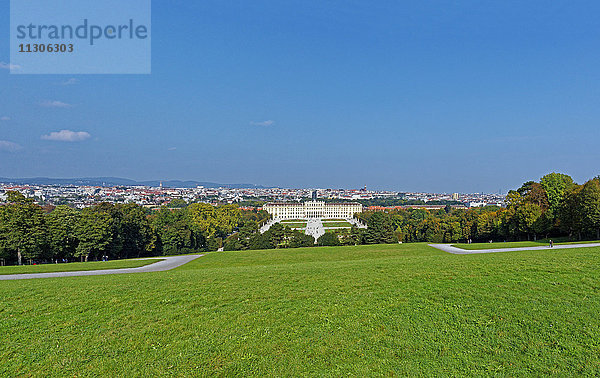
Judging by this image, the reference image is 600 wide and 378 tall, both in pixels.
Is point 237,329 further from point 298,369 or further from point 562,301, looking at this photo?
point 562,301

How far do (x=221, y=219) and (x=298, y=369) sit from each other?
66638 mm

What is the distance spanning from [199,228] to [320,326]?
53.3 m

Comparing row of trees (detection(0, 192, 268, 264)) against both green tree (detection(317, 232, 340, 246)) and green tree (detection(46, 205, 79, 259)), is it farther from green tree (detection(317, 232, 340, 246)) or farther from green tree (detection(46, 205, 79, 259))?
green tree (detection(317, 232, 340, 246))

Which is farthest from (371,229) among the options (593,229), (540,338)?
(540,338)

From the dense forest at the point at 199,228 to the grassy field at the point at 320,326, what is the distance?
82.2 feet

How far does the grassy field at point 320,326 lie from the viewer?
20.7ft

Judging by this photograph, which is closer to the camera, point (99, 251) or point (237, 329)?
point (237, 329)

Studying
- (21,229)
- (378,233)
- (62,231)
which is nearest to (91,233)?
(62,231)

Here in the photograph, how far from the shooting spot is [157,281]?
41.5 ft

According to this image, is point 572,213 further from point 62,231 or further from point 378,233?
point 62,231

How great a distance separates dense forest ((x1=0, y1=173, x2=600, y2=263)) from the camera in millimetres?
31812

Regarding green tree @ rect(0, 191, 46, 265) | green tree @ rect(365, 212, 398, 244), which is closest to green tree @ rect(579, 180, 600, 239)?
green tree @ rect(365, 212, 398, 244)

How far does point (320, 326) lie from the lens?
7.80m

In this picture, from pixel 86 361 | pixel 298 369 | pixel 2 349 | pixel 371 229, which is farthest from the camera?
pixel 371 229
